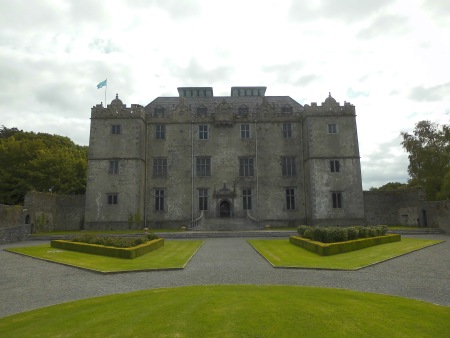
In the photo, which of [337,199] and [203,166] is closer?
[337,199]

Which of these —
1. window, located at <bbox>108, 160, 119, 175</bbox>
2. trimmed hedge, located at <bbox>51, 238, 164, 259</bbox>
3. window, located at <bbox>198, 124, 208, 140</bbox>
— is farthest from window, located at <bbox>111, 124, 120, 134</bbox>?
trimmed hedge, located at <bbox>51, 238, 164, 259</bbox>

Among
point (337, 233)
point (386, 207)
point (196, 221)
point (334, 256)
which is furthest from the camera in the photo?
point (386, 207)

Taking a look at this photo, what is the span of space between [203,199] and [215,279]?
29672mm

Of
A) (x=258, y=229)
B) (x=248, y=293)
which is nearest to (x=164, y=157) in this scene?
(x=258, y=229)

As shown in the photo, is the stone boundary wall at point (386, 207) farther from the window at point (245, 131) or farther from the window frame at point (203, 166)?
the window frame at point (203, 166)

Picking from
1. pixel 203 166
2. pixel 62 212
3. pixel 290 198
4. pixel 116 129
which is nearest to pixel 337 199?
pixel 290 198

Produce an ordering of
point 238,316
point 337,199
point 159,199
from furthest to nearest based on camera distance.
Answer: point 159,199 < point 337,199 < point 238,316

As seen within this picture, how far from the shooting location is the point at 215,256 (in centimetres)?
2062

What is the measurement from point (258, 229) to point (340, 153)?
14.3 metres

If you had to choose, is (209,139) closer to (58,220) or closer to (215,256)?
(58,220)

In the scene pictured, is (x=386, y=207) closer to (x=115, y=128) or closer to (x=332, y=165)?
(x=332, y=165)

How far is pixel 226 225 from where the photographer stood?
39969 millimetres

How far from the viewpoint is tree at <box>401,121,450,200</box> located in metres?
51.1

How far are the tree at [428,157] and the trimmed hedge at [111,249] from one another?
42023 millimetres
